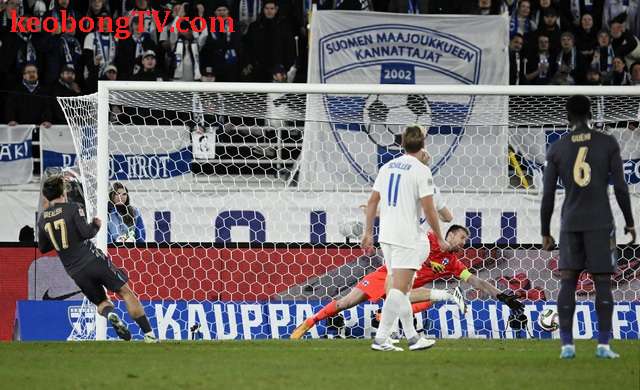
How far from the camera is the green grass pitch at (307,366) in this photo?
7.90m

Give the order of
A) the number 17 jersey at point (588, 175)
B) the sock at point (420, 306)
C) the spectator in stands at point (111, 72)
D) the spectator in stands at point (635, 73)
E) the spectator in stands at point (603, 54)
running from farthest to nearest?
the spectator in stands at point (603, 54)
the spectator in stands at point (635, 73)
the spectator in stands at point (111, 72)
the sock at point (420, 306)
the number 17 jersey at point (588, 175)

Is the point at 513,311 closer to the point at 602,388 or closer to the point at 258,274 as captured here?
the point at 258,274

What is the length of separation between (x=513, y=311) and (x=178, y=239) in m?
4.89

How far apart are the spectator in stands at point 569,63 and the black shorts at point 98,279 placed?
9.56m

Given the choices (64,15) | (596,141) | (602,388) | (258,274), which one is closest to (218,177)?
(258,274)

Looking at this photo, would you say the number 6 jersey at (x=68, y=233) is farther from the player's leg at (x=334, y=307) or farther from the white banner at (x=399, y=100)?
the white banner at (x=399, y=100)

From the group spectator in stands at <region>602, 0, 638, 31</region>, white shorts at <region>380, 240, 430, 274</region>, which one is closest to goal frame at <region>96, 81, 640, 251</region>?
white shorts at <region>380, 240, 430, 274</region>

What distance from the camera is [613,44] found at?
20125 millimetres

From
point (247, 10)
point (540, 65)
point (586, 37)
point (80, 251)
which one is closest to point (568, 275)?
point (80, 251)

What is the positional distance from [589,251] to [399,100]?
770 centimetres

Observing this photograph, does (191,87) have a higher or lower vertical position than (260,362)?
higher

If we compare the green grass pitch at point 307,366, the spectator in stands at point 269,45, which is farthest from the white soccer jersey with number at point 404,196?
the spectator in stands at point 269,45

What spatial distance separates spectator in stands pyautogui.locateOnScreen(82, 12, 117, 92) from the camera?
19.1 metres

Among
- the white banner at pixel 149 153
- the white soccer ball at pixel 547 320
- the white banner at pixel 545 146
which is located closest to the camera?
the white soccer ball at pixel 547 320
